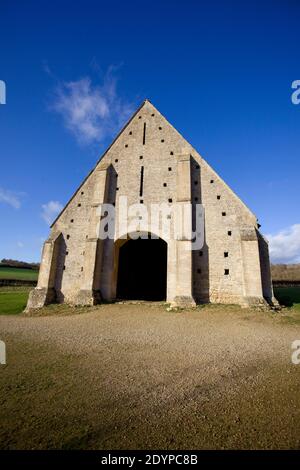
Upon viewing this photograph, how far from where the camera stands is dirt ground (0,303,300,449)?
2.95 metres

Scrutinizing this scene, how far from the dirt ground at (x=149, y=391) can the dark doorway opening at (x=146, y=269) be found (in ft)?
45.5

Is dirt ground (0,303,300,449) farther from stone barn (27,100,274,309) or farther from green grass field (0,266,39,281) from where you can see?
green grass field (0,266,39,281)

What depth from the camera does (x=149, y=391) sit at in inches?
164

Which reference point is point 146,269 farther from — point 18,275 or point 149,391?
point 18,275

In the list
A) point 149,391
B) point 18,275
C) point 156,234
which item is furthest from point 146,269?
point 18,275

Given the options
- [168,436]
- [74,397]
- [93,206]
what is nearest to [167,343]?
[74,397]

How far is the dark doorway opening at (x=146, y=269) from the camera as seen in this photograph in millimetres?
22327

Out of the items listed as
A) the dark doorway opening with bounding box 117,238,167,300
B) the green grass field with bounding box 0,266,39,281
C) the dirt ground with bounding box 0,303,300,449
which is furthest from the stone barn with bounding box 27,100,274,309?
the green grass field with bounding box 0,266,39,281

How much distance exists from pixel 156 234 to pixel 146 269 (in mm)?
8663

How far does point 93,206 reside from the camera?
17922 millimetres

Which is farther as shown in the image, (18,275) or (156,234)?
(18,275)

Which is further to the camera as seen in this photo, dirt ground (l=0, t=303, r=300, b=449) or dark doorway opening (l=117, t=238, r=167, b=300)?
dark doorway opening (l=117, t=238, r=167, b=300)

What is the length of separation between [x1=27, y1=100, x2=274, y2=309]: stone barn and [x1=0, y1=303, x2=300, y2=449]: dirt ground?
22.0 feet

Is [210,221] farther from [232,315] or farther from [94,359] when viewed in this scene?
[94,359]
